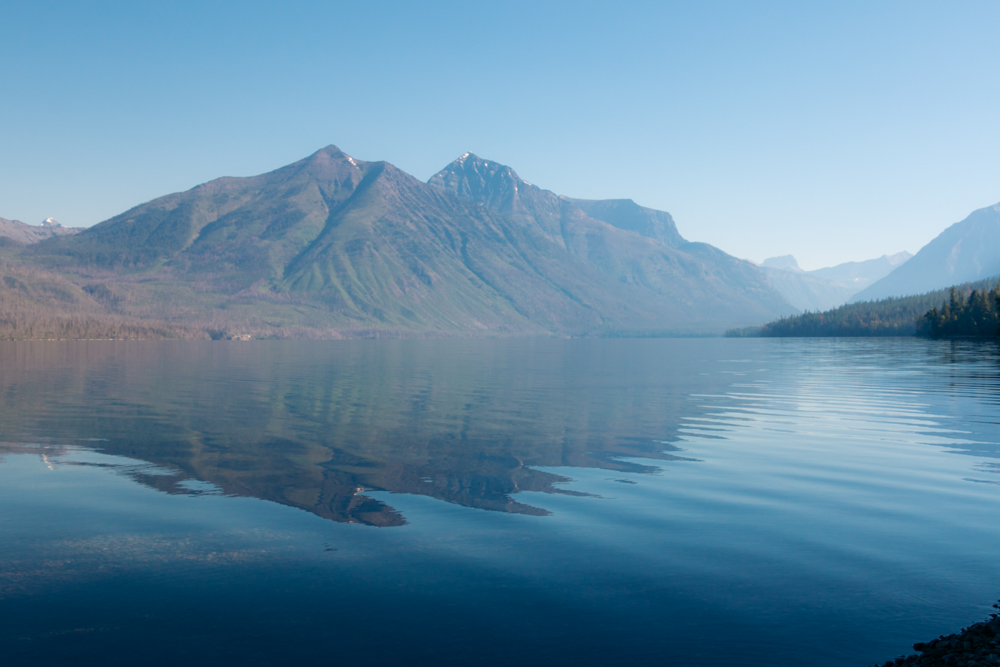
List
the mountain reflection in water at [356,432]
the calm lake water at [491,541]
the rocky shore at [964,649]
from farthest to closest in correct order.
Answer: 1. the mountain reflection in water at [356,432]
2. the calm lake water at [491,541]
3. the rocky shore at [964,649]

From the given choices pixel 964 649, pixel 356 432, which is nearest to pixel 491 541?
pixel 964 649

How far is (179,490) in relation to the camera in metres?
23.3

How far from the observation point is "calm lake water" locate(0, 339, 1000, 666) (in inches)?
481

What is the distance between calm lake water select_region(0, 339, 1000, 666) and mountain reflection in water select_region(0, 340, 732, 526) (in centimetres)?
27

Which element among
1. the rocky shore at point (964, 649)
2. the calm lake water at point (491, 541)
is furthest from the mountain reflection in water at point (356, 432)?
the rocky shore at point (964, 649)

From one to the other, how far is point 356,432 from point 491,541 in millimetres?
20784

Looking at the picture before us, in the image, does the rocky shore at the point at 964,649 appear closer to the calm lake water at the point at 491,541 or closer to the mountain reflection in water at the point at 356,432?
the calm lake water at the point at 491,541

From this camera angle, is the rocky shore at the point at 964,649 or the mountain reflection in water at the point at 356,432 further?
the mountain reflection in water at the point at 356,432

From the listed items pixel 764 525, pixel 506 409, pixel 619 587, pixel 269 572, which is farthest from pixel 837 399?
pixel 269 572

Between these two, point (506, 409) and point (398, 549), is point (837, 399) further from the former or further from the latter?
point (398, 549)

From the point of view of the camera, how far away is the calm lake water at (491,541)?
40.1 feet

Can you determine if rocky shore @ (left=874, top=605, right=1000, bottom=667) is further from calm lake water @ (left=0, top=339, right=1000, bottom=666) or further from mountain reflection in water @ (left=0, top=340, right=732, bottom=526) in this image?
mountain reflection in water @ (left=0, top=340, right=732, bottom=526)

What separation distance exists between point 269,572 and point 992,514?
2075 cm

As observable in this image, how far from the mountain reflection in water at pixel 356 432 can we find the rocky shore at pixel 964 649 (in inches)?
433
